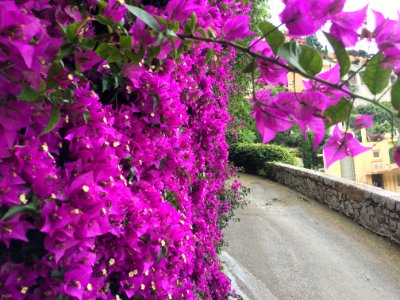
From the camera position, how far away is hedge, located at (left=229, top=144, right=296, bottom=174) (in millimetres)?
13023

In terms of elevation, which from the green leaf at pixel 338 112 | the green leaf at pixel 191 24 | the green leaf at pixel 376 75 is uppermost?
the green leaf at pixel 191 24

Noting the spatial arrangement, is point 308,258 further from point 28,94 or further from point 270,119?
point 28,94

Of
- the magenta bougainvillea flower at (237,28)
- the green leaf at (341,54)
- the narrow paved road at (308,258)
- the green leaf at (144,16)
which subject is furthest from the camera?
the narrow paved road at (308,258)

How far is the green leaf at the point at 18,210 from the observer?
677 mm

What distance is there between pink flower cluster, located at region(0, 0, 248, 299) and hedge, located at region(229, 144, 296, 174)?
1181 cm

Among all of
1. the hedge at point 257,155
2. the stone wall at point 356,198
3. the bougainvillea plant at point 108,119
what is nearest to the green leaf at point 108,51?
the bougainvillea plant at point 108,119

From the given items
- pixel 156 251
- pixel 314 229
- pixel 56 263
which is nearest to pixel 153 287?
pixel 156 251

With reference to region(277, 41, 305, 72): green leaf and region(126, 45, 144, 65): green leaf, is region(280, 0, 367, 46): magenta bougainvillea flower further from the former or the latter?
region(126, 45, 144, 65): green leaf

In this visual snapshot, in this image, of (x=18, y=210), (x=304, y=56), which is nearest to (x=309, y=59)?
(x=304, y=56)

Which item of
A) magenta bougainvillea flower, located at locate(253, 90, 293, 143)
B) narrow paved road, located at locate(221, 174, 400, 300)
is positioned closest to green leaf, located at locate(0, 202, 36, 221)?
magenta bougainvillea flower, located at locate(253, 90, 293, 143)

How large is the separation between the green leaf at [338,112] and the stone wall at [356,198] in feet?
18.9

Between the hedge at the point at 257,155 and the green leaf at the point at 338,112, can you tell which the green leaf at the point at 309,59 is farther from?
the hedge at the point at 257,155

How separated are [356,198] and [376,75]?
698cm

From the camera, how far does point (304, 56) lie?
1.85 ft
